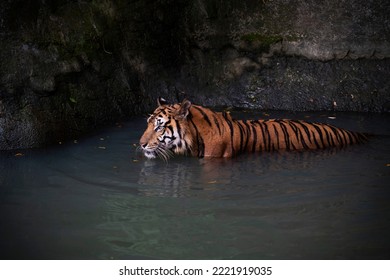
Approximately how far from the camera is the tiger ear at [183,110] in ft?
20.6

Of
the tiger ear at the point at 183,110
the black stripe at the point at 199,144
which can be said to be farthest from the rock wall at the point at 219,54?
the black stripe at the point at 199,144

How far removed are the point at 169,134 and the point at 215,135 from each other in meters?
0.45

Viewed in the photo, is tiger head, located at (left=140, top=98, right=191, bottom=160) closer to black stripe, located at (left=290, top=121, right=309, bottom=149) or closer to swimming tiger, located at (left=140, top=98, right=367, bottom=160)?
swimming tiger, located at (left=140, top=98, right=367, bottom=160)

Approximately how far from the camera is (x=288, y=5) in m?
8.32

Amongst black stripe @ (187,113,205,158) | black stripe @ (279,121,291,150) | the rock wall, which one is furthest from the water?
the rock wall

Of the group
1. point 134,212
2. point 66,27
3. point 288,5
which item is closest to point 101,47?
point 66,27

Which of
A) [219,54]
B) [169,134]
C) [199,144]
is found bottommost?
[199,144]

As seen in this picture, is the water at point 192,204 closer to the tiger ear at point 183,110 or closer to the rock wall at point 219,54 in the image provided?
the tiger ear at point 183,110

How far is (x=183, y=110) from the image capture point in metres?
6.31

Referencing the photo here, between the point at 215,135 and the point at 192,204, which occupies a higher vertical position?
the point at 215,135

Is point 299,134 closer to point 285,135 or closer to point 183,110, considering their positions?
point 285,135

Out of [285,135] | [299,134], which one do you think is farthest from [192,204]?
[299,134]

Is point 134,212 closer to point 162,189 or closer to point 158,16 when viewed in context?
point 162,189

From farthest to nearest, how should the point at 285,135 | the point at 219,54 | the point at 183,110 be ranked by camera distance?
1. the point at 219,54
2. the point at 285,135
3. the point at 183,110
